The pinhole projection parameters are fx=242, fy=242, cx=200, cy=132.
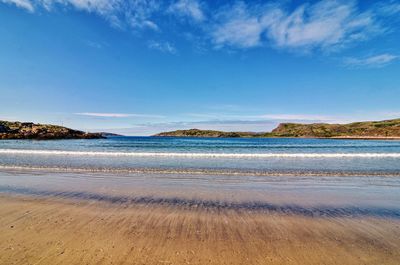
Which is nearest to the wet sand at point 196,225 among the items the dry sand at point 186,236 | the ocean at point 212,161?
the dry sand at point 186,236

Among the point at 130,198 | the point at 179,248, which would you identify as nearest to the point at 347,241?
the point at 179,248

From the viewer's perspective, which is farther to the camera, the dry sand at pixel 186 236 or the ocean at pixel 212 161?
the ocean at pixel 212 161

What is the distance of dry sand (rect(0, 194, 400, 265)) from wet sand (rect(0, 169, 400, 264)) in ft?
0.06

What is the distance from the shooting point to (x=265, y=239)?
4961 millimetres

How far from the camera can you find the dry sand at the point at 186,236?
13.7 ft

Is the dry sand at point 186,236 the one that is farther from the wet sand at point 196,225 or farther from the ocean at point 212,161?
the ocean at point 212,161

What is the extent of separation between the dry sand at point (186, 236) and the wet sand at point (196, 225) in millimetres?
18

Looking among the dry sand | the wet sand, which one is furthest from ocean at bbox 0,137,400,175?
the dry sand

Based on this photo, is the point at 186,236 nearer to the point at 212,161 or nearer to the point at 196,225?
the point at 196,225

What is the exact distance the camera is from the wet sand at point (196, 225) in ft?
13.9

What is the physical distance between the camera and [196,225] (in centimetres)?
576

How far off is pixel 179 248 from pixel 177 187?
19.8 ft

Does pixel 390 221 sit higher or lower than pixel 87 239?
lower

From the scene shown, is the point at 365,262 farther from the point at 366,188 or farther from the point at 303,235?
the point at 366,188
